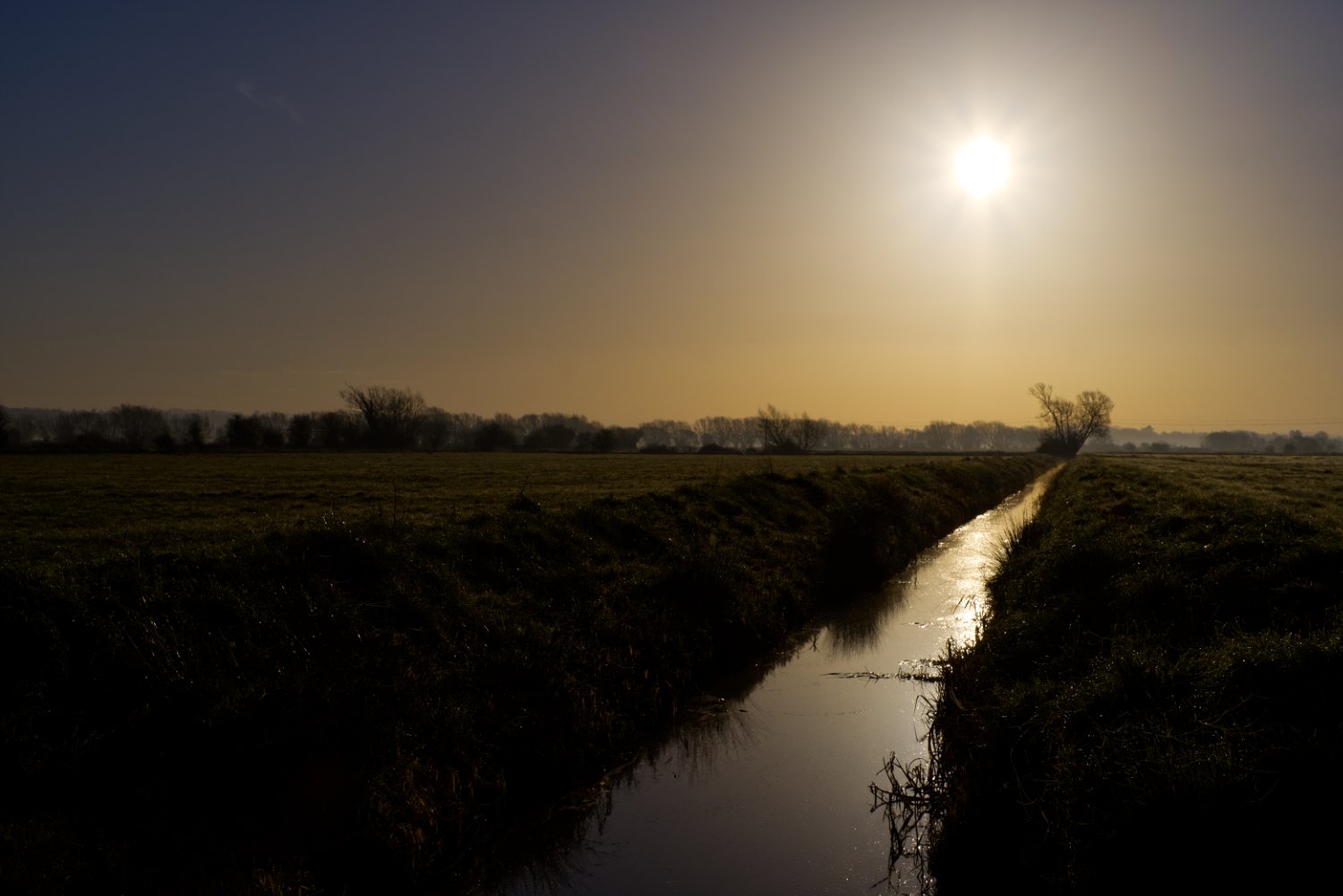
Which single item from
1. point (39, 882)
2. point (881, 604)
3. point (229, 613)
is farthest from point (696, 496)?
point (39, 882)

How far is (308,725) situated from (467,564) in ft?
18.4

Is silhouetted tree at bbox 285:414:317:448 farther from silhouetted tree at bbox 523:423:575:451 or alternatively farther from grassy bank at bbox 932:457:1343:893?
grassy bank at bbox 932:457:1343:893

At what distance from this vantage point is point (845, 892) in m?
7.05

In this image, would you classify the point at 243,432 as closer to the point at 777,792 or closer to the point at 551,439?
the point at 551,439

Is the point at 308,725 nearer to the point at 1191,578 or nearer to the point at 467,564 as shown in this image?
the point at 467,564

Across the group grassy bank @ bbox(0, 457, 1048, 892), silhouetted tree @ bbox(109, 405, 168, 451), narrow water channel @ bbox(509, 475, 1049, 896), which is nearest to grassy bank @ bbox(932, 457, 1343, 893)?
narrow water channel @ bbox(509, 475, 1049, 896)

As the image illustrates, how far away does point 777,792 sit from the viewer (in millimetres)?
9031

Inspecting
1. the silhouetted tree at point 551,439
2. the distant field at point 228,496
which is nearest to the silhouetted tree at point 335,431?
the silhouetted tree at point 551,439

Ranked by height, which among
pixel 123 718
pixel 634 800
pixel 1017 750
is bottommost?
pixel 634 800

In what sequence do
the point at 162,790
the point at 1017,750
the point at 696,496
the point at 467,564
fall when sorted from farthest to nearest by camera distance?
1. the point at 696,496
2. the point at 467,564
3. the point at 1017,750
4. the point at 162,790

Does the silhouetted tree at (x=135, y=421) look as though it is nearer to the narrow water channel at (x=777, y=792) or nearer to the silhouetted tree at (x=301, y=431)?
the silhouetted tree at (x=301, y=431)

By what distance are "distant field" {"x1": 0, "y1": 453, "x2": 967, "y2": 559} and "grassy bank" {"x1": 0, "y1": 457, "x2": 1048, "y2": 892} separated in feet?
5.09

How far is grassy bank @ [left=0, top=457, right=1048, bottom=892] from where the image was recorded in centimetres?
644

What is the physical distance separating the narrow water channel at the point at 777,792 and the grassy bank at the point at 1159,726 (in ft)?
2.95
